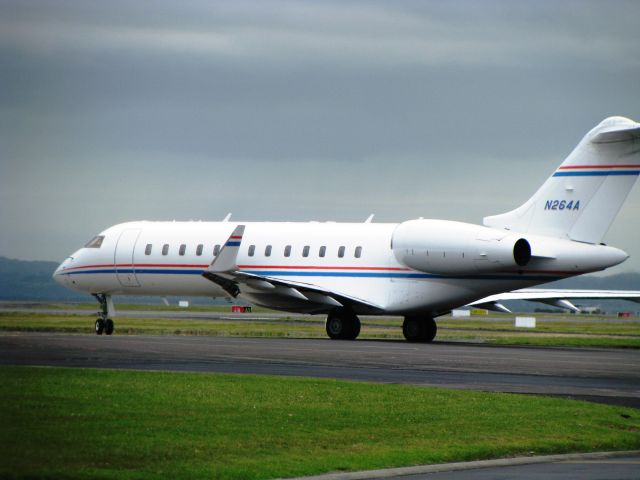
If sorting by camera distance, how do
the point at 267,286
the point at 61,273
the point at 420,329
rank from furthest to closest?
the point at 61,273
the point at 420,329
the point at 267,286

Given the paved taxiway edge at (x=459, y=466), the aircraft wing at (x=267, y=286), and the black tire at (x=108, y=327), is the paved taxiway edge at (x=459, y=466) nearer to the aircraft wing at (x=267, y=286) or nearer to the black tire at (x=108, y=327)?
the aircraft wing at (x=267, y=286)

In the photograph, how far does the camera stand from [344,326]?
47.3 metres

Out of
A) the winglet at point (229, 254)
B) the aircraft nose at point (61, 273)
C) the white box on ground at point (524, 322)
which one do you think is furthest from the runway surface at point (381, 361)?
the white box on ground at point (524, 322)

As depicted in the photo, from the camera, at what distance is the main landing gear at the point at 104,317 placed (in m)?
49.3

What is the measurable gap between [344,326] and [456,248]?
644 cm

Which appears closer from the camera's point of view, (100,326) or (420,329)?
(420,329)

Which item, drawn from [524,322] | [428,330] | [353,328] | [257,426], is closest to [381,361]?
[257,426]

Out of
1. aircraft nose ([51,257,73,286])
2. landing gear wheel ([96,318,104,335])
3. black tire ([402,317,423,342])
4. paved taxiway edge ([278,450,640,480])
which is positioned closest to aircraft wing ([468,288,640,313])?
black tire ([402,317,423,342])

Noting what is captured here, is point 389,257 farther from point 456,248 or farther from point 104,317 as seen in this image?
point 104,317

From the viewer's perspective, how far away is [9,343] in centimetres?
3412

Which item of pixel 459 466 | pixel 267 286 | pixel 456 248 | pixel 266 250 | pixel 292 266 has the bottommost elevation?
pixel 459 466

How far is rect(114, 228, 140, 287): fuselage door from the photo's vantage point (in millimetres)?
52031

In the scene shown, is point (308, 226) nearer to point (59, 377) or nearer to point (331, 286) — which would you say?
point (331, 286)

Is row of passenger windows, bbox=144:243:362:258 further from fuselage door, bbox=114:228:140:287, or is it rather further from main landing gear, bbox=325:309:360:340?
main landing gear, bbox=325:309:360:340
